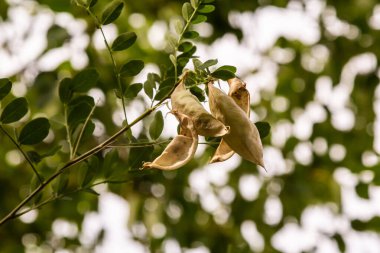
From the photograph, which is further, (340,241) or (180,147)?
(340,241)

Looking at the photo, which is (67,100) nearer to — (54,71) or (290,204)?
(54,71)

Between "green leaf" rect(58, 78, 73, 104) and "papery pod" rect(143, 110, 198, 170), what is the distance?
0.15 m

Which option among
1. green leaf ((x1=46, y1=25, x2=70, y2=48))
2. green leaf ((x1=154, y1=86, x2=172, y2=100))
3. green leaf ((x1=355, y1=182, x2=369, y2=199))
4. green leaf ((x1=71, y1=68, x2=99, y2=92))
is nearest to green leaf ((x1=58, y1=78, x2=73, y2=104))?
green leaf ((x1=71, y1=68, x2=99, y2=92))

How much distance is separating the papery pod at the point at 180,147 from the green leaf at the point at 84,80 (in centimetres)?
16

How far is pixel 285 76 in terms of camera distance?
1593mm

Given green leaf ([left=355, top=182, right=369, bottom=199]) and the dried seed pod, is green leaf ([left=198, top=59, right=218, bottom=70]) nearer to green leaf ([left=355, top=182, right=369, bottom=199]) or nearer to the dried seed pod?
the dried seed pod

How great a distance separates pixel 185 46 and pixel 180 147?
4.4 inches

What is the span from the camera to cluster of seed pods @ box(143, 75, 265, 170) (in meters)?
0.50

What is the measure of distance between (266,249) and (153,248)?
10.7 inches

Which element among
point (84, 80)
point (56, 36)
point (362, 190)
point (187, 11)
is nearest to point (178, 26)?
point (187, 11)

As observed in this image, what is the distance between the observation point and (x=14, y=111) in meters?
0.59

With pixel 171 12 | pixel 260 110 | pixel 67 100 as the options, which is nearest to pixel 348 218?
pixel 260 110

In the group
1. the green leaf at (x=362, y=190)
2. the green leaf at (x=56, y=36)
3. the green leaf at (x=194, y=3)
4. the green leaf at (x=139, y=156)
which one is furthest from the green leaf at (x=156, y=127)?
the green leaf at (x=362, y=190)

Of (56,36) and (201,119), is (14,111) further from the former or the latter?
(56,36)
